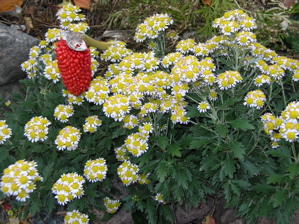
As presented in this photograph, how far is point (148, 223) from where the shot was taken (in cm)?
302

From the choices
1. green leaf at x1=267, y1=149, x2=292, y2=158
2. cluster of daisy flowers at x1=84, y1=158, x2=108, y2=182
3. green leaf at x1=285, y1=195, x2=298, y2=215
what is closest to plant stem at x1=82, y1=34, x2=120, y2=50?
cluster of daisy flowers at x1=84, y1=158, x2=108, y2=182

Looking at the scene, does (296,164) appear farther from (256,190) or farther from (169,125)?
(169,125)

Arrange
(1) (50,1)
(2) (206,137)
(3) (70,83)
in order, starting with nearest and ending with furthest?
(2) (206,137) < (3) (70,83) < (1) (50,1)

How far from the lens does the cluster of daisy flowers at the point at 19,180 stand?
2.29 metres

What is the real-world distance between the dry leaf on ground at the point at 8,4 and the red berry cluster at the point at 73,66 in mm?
2038

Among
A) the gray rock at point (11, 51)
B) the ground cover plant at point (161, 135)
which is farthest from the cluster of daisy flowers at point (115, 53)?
the gray rock at point (11, 51)

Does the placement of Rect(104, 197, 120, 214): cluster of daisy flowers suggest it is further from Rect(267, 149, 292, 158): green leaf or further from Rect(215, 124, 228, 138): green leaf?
Rect(267, 149, 292, 158): green leaf

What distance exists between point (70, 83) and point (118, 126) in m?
0.60

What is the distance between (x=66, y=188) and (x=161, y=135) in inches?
32.4

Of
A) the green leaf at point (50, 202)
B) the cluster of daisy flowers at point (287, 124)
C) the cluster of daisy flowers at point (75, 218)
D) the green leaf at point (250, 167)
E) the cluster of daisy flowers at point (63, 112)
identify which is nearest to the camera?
the cluster of daisy flowers at point (287, 124)

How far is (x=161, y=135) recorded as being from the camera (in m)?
2.67

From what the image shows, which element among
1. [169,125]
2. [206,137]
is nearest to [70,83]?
[169,125]

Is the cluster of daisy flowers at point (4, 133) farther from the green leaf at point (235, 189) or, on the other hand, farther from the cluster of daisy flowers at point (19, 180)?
the green leaf at point (235, 189)

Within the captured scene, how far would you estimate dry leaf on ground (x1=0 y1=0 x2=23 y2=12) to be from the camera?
13.8 feet
